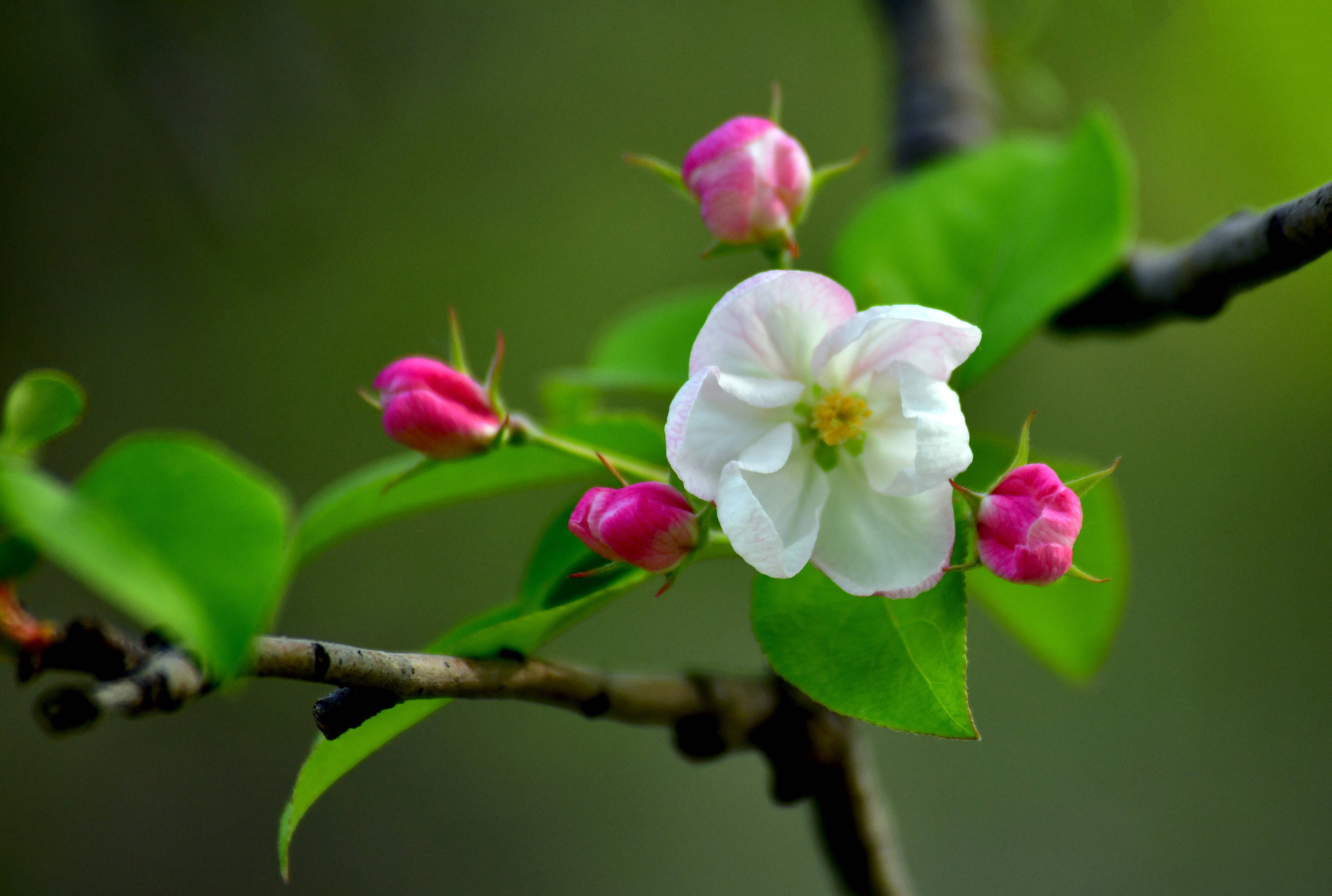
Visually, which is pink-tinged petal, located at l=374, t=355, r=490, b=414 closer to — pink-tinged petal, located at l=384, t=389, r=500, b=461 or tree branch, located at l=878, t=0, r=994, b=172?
pink-tinged petal, located at l=384, t=389, r=500, b=461

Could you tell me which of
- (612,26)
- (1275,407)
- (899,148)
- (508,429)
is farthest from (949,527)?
(612,26)

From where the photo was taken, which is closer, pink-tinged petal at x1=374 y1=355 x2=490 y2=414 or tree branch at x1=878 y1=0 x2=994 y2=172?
pink-tinged petal at x1=374 y1=355 x2=490 y2=414

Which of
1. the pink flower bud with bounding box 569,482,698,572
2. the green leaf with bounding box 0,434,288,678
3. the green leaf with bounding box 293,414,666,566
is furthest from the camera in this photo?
the green leaf with bounding box 293,414,666,566

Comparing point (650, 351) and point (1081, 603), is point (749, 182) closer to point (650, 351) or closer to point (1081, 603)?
point (650, 351)

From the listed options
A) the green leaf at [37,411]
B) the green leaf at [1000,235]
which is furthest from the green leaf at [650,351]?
the green leaf at [37,411]

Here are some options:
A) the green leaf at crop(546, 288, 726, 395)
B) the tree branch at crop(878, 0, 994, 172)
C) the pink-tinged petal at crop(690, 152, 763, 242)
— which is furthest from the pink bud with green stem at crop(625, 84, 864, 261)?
the tree branch at crop(878, 0, 994, 172)

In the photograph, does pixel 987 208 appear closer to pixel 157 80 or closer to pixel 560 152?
pixel 560 152
